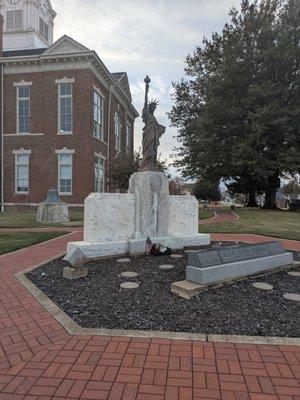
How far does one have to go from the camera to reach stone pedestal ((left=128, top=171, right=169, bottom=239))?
28.6ft

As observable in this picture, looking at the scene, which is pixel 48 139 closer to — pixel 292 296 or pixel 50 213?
pixel 50 213

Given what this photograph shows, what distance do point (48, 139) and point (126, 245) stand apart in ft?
63.7

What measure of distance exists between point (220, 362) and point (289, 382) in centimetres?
60

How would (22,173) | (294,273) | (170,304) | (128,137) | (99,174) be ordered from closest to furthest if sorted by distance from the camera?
1. (170,304)
2. (294,273)
3. (22,173)
4. (99,174)
5. (128,137)

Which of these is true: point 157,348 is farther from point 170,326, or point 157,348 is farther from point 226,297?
point 226,297

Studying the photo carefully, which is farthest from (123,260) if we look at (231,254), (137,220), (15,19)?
(15,19)

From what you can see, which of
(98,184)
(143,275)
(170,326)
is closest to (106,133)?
(98,184)

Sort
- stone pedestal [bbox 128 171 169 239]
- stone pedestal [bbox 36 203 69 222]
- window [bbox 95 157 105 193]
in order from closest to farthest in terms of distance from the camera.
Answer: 1. stone pedestal [bbox 128 171 169 239]
2. stone pedestal [bbox 36 203 69 222]
3. window [bbox 95 157 105 193]

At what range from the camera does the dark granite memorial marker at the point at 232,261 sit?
218 inches

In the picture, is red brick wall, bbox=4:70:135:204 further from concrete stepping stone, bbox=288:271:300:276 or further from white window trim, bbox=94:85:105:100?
concrete stepping stone, bbox=288:271:300:276

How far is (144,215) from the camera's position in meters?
8.73

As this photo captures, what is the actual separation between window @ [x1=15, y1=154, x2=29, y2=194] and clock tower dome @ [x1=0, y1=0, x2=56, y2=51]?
13.3 m

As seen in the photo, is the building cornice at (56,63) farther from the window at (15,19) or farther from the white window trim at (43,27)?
the white window trim at (43,27)

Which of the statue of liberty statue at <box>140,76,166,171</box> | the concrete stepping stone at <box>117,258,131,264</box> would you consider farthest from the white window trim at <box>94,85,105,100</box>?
the concrete stepping stone at <box>117,258,131,264</box>
